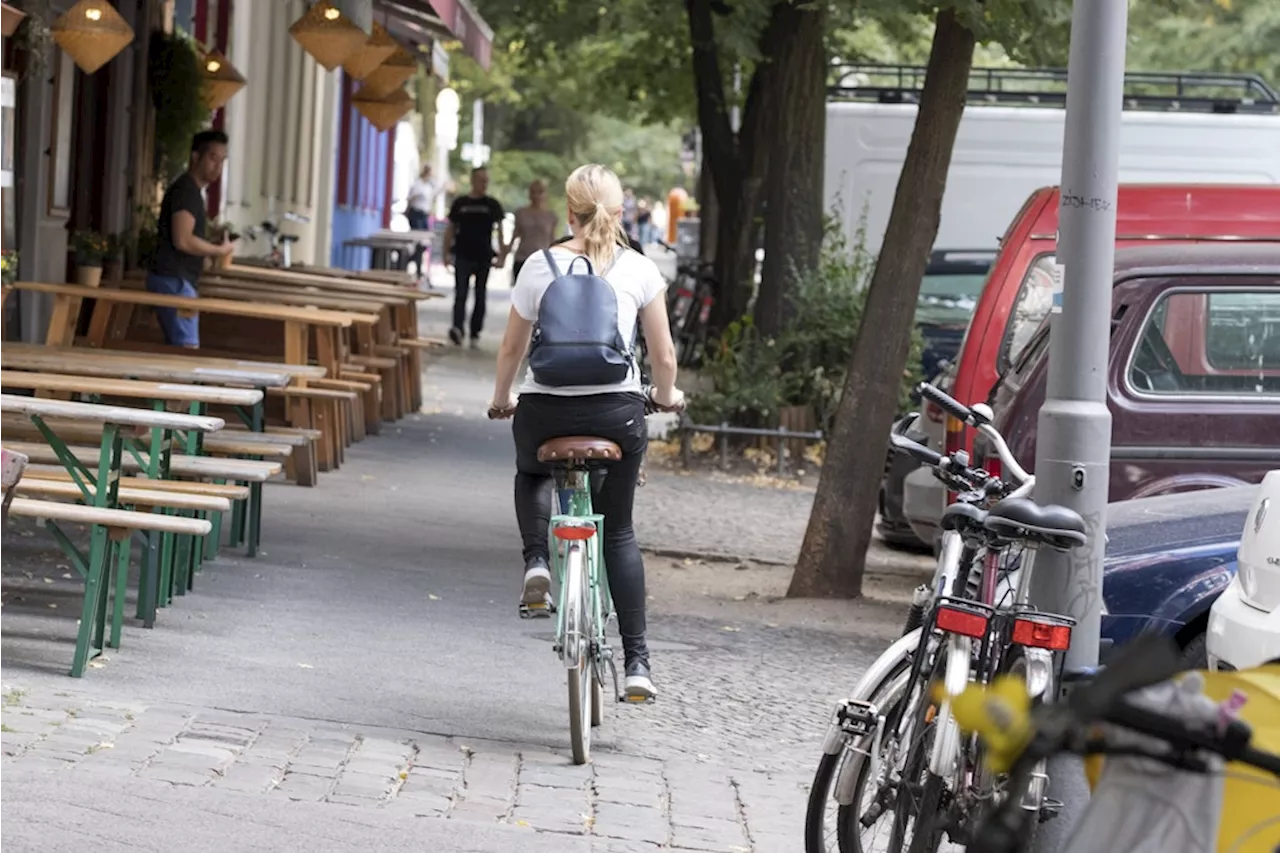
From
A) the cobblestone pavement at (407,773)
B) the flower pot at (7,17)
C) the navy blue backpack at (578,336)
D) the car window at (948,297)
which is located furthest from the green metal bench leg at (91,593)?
the car window at (948,297)

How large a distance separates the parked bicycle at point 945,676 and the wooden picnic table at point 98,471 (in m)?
2.95

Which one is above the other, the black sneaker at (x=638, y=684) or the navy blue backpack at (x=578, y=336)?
the navy blue backpack at (x=578, y=336)

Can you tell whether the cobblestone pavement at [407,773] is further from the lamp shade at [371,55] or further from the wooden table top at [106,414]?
the lamp shade at [371,55]

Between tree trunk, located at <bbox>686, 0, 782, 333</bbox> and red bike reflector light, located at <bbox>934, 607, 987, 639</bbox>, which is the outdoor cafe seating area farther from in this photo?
tree trunk, located at <bbox>686, 0, 782, 333</bbox>

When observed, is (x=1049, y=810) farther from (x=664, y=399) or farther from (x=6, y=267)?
(x=6, y=267)

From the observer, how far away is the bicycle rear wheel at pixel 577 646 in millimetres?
6805

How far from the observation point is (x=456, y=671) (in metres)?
8.26

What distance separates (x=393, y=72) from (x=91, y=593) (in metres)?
11.2

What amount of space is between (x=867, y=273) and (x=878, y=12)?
5994 millimetres

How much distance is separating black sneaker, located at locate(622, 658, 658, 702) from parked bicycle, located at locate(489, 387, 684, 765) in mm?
63

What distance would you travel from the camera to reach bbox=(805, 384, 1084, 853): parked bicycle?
199 inches

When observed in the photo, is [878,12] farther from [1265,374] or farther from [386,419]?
[386,419]

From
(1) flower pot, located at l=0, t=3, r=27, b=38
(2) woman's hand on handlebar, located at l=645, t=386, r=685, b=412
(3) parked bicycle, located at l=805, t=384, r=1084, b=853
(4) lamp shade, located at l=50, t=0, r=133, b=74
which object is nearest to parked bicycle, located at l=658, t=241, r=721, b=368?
(4) lamp shade, located at l=50, t=0, r=133, b=74

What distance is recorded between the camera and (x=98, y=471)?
7.87 m
